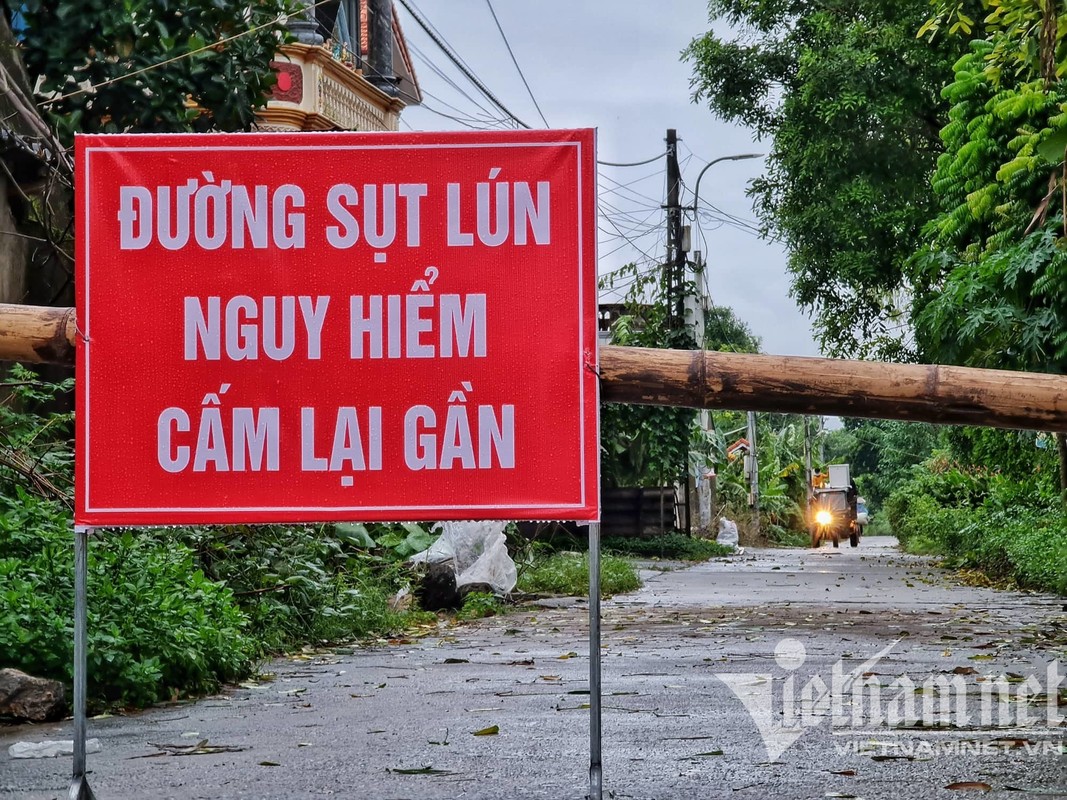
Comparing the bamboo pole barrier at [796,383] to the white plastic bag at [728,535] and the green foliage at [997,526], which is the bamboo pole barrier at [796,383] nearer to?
the green foliage at [997,526]

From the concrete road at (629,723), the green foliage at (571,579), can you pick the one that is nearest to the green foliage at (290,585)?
the concrete road at (629,723)

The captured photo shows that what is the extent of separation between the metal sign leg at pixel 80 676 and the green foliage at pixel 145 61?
20.6 ft

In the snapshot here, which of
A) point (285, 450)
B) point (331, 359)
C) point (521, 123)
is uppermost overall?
point (521, 123)

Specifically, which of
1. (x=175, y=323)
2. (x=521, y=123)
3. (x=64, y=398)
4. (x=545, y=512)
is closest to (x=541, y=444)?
(x=545, y=512)

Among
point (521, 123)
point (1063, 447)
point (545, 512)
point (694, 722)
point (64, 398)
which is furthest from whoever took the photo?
point (521, 123)

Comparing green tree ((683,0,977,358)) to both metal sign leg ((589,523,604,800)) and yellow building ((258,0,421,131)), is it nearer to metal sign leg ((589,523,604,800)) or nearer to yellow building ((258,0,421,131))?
yellow building ((258,0,421,131))

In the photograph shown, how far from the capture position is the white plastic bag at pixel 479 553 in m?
13.8

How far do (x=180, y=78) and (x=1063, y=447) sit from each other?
30.1 ft

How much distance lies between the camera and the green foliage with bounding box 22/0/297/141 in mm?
10242

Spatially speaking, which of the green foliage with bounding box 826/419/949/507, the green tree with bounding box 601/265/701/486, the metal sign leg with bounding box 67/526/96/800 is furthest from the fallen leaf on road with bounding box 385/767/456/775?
the green foliage with bounding box 826/419/949/507

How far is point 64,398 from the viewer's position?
1014 centimetres

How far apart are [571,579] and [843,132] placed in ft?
33.4

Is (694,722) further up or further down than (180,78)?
further down

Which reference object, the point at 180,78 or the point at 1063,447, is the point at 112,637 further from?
the point at 1063,447
